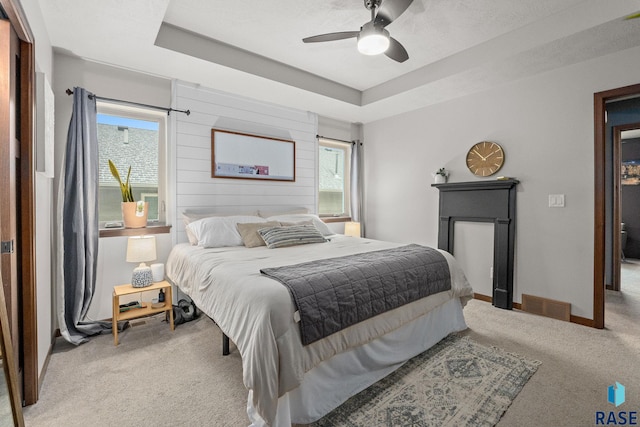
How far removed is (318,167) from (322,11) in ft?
7.66

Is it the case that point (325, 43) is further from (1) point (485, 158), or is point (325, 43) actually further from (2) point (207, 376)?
(2) point (207, 376)

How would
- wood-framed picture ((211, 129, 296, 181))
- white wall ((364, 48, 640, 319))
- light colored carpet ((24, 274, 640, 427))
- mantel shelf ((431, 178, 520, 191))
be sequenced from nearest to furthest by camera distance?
light colored carpet ((24, 274, 640, 427)) → white wall ((364, 48, 640, 319)) → mantel shelf ((431, 178, 520, 191)) → wood-framed picture ((211, 129, 296, 181))

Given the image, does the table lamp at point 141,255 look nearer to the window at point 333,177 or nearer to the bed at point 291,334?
the bed at point 291,334

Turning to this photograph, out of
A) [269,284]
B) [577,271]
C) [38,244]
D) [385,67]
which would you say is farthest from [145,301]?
[577,271]

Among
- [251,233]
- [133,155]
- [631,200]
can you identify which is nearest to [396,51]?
[251,233]

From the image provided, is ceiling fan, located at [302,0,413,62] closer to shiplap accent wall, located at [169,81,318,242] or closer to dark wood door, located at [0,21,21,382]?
shiplap accent wall, located at [169,81,318,242]

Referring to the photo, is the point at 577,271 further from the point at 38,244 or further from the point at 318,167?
the point at 38,244

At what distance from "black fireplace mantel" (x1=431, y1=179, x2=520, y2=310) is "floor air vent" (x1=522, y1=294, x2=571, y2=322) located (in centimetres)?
15

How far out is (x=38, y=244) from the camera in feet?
6.70

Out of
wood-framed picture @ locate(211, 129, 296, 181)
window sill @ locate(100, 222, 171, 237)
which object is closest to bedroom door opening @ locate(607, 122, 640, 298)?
wood-framed picture @ locate(211, 129, 296, 181)

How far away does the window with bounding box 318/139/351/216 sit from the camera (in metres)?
4.80

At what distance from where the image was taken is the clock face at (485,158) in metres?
3.45

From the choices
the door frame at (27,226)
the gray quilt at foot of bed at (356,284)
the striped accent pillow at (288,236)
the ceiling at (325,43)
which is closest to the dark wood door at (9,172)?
the door frame at (27,226)

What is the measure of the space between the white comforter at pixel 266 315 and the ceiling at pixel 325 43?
1869 mm
